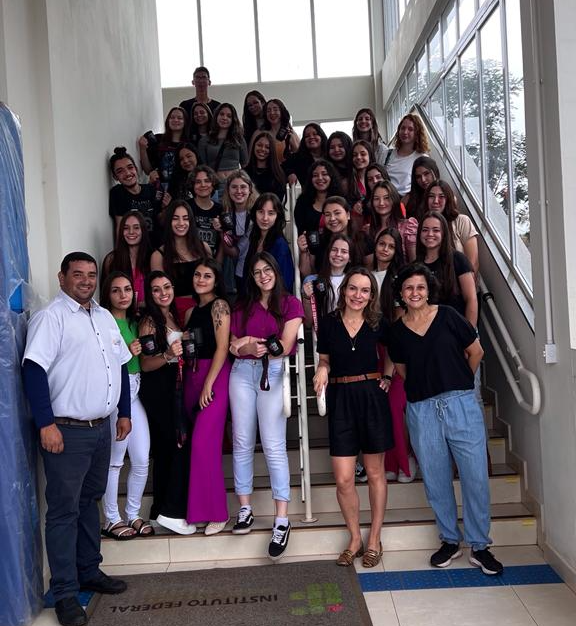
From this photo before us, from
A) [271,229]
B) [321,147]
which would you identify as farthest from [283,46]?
[271,229]

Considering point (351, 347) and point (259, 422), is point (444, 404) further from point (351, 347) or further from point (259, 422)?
point (259, 422)

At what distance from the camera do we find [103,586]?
357cm

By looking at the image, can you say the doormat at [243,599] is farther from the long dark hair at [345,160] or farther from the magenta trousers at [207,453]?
the long dark hair at [345,160]

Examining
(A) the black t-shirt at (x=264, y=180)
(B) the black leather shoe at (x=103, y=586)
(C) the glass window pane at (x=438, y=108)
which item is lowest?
(B) the black leather shoe at (x=103, y=586)

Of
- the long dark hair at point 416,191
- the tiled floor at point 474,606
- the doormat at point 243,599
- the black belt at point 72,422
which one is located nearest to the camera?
the tiled floor at point 474,606

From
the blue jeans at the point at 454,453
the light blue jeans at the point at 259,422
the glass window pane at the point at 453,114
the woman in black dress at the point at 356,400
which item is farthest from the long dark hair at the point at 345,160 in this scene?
the blue jeans at the point at 454,453

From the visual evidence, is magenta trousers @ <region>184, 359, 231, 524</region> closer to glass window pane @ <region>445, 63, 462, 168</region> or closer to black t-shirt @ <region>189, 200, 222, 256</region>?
black t-shirt @ <region>189, 200, 222, 256</region>

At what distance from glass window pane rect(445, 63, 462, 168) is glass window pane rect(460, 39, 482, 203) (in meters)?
0.25

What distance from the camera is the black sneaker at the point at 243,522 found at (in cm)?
397

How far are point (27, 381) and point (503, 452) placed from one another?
2844mm

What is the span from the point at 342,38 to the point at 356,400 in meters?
10.7

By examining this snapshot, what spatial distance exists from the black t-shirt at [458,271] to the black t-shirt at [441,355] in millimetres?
527

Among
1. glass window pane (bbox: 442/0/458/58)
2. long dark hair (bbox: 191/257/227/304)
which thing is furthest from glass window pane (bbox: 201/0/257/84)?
long dark hair (bbox: 191/257/227/304)

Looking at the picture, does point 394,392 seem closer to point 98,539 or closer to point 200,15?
point 98,539
